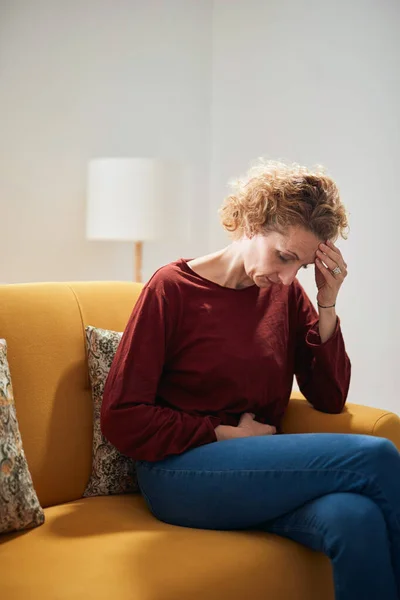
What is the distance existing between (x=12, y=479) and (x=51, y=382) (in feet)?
1.15

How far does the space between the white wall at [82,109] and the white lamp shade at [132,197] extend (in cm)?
41

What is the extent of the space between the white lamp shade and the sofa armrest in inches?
45.3

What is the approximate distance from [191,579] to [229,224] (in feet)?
2.83

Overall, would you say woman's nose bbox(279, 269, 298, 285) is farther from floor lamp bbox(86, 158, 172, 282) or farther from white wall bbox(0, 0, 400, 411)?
white wall bbox(0, 0, 400, 411)

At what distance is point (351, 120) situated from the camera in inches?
134

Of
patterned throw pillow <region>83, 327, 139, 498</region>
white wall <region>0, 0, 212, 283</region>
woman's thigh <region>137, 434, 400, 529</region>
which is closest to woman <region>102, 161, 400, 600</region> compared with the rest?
woman's thigh <region>137, 434, 400, 529</region>

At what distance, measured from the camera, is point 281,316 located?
208 cm

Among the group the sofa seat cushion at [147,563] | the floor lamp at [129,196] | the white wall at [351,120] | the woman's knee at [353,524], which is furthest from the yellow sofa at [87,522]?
the white wall at [351,120]

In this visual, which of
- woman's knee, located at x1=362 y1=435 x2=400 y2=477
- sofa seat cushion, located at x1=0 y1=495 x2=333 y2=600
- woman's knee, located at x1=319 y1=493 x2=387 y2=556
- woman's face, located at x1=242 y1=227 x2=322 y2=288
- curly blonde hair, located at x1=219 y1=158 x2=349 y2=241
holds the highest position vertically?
curly blonde hair, located at x1=219 y1=158 x2=349 y2=241

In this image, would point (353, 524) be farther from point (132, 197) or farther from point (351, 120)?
point (351, 120)

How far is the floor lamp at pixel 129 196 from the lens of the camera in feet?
10.0

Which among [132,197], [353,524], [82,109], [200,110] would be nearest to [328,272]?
[353,524]

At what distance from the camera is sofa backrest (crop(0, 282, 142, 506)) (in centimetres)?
193

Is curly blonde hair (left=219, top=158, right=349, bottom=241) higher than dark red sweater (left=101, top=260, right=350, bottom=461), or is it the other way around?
curly blonde hair (left=219, top=158, right=349, bottom=241)
